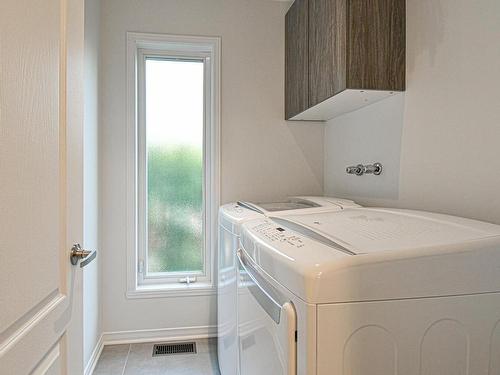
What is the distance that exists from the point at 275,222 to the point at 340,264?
23.6 inches

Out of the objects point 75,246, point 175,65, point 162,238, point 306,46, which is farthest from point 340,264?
point 175,65

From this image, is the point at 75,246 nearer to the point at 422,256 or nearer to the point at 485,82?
the point at 422,256

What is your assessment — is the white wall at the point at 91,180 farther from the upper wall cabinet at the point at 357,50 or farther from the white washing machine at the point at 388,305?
the white washing machine at the point at 388,305

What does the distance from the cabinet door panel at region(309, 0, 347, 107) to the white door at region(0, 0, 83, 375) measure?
1.09 meters

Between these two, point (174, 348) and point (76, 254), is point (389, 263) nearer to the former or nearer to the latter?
point (76, 254)

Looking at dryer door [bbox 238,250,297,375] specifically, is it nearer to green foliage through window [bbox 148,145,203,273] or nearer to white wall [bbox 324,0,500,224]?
white wall [bbox 324,0,500,224]

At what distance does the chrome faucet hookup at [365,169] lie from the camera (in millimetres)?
1815

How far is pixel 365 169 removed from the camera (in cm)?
192

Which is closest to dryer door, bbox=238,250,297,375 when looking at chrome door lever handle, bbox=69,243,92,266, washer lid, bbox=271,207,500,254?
washer lid, bbox=271,207,500,254

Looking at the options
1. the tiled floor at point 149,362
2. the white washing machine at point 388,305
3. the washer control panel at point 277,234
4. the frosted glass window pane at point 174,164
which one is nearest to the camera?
the white washing machine at point 388,305

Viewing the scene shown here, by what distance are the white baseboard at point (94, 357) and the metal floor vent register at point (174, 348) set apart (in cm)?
33

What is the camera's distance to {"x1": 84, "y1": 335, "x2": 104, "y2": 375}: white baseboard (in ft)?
6.45

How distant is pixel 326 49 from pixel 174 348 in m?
2.02

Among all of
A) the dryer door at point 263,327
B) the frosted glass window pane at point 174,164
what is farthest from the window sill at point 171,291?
the dryer door at point 263,327
